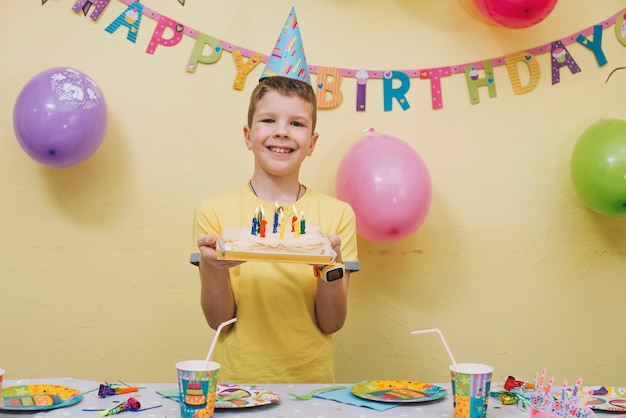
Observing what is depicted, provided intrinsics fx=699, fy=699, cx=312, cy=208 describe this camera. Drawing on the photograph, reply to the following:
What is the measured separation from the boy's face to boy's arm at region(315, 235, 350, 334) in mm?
271

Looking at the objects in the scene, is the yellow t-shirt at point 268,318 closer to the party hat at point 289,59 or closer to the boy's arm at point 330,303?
the boy's arm at point 330,303

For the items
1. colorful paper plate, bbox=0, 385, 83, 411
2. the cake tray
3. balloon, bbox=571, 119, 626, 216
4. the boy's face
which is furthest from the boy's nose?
balloon, bbox=571, 119, 626, 216

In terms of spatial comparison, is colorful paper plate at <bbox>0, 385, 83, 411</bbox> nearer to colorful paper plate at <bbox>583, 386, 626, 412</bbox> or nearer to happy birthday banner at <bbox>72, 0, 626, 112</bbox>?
colorful paper plate at <bbox>583, 386, 626, 412</bbox>

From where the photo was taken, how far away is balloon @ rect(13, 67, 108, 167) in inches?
68.5

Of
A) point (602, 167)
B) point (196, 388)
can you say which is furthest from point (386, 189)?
point (196, 388)

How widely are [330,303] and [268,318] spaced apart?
0.46 ft

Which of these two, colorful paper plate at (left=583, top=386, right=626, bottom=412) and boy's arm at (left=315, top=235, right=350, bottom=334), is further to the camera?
boy's arm at (left=315, top=235, right=350, bottom=334)

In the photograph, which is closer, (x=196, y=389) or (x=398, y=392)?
(x=196, y=389)

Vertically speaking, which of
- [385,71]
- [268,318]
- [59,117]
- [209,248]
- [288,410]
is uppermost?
[385,71]

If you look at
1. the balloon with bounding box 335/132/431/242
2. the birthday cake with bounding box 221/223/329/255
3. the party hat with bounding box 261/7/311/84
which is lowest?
the birthday cake with bounding box 221/223/329/255

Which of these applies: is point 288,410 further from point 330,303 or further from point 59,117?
point 59,117

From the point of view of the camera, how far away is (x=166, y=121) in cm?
204

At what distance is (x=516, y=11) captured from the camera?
1.87 meters

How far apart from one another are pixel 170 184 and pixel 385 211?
658mm
